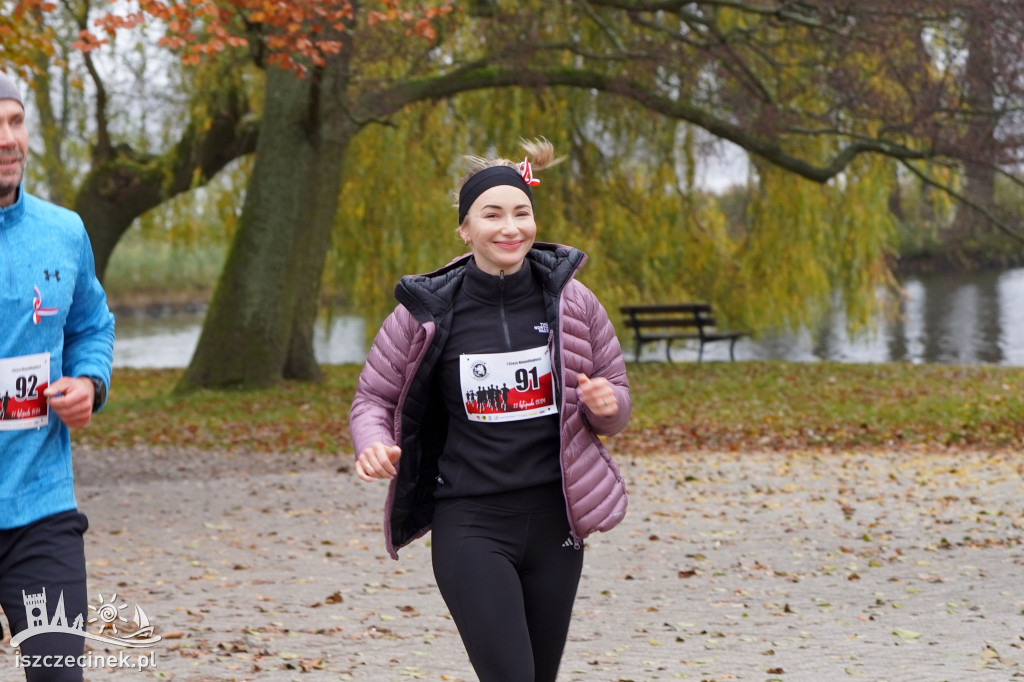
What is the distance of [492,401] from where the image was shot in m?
3.44

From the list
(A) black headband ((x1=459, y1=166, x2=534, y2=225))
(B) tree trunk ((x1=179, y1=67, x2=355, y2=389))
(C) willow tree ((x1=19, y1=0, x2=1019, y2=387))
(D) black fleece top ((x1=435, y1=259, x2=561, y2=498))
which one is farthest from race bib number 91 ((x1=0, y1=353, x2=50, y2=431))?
(B) tree trunk ((x1=179, y1=67, x2=355, y2=389))

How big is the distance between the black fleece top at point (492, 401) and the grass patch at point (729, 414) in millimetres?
9690

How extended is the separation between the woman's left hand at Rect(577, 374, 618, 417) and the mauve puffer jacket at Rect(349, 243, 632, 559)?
0.06 meters

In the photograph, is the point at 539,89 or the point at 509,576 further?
the point at 539,89

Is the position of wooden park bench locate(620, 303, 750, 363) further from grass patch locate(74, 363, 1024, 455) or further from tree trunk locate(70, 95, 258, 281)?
tree trunk locate(70, 95, 258, 281)

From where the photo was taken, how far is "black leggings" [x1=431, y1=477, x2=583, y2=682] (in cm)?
335

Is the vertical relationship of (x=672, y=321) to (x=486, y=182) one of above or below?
below

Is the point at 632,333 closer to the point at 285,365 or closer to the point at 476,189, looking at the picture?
the point at 285,365

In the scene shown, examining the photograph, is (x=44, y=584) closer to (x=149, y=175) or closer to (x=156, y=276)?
(x=149, y=175)

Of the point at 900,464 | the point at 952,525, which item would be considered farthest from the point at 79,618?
the point at 900,464

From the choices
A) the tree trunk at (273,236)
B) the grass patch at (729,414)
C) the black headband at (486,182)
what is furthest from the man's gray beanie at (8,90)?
the tree trunk at (273,236)

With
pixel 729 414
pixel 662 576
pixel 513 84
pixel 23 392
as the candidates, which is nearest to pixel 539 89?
pixel 513 84

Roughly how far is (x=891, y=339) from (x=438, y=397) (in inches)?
1110

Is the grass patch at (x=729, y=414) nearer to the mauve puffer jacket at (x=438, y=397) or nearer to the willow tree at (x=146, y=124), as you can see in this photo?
the willow tree at (x=146, y=124)
